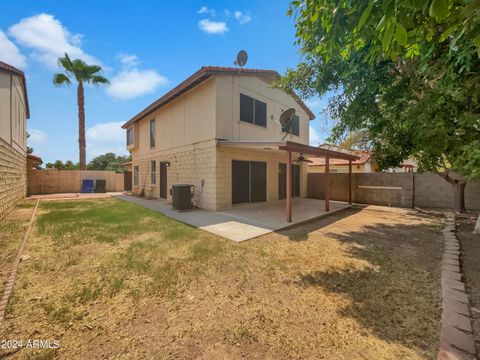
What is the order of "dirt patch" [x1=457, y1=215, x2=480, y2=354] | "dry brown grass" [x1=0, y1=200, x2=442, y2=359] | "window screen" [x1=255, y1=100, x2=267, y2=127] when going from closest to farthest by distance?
"dry brown grass" [x1=0, y1=200, x2=442, y2=359]
"dirt patch" [x1=457, y1=215, x2=480, y2=354]
"window screen" [x1=255, y1=100, x2=267, y2=127]

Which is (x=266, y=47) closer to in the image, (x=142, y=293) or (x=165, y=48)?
(x=165, y=48)

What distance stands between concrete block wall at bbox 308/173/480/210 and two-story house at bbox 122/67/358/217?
3.09m

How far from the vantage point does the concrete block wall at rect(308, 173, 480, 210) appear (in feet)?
31.2

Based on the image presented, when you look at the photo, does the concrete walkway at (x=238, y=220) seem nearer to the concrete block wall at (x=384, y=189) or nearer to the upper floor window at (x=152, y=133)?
the concrete block wall at (x=384, y=189)

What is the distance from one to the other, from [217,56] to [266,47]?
2.77m


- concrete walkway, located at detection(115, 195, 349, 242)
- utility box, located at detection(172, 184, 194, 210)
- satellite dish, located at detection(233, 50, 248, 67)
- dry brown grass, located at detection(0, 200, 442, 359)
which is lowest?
dry brown grass, located at detection(0, 200, 442, 359)

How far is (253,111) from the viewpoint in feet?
33.9

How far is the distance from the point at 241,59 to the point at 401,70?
616 cm

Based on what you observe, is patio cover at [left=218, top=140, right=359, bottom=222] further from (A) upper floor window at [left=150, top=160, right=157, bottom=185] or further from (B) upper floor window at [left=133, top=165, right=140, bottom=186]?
(B) upper floor window at [left=133, top=165, right=140, bottom=186]

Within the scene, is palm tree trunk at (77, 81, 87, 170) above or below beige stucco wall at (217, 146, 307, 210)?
above

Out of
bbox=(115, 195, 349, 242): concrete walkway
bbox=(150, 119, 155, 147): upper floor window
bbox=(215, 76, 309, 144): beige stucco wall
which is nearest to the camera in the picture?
bbox=(115, 195, 349, 242): concrete walkway

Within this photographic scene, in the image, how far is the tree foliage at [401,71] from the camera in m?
1.85

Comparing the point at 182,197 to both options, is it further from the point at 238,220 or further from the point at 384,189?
the point at 384,189

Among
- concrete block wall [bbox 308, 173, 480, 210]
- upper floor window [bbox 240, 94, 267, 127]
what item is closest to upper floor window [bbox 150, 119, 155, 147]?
upper floor window [bbox 240, 94, 267, 127]
